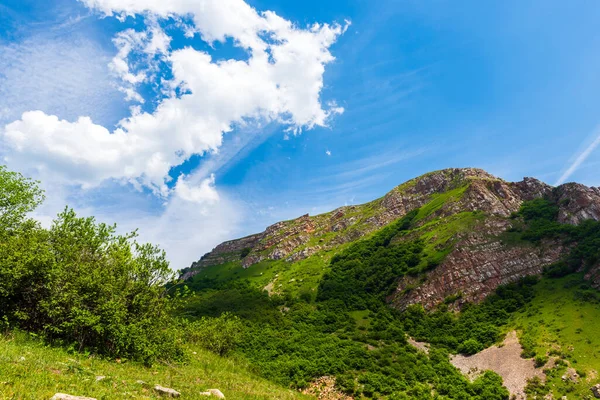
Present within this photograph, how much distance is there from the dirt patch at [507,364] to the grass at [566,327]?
11.1 feet

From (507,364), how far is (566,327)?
20763 mm

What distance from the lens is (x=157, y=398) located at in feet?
52.5

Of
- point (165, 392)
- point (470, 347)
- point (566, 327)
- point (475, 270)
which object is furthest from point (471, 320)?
point (165, 392)

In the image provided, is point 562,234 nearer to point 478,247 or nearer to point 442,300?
point 478,247

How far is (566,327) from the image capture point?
80750 mm

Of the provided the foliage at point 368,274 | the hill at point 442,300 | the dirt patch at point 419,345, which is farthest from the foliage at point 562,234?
the dirt patch at point 419,345

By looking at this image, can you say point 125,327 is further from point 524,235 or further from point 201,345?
point 524,235

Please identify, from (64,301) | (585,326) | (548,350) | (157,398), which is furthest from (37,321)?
(585,326)

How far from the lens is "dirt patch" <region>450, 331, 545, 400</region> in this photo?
6906 centimetres

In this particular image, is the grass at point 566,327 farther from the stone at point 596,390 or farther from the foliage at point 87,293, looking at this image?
the foliage at point 87,293

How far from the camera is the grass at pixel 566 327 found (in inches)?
2537

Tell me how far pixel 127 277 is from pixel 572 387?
86.3m

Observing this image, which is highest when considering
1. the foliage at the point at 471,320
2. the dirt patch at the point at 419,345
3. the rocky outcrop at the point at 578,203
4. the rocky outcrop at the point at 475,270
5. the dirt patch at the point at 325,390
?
the rocky outcrop at the point at 578,203

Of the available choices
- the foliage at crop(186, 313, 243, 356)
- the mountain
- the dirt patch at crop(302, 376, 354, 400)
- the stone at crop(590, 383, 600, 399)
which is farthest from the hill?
the foliage at crop(186, 313, 243, 356)
